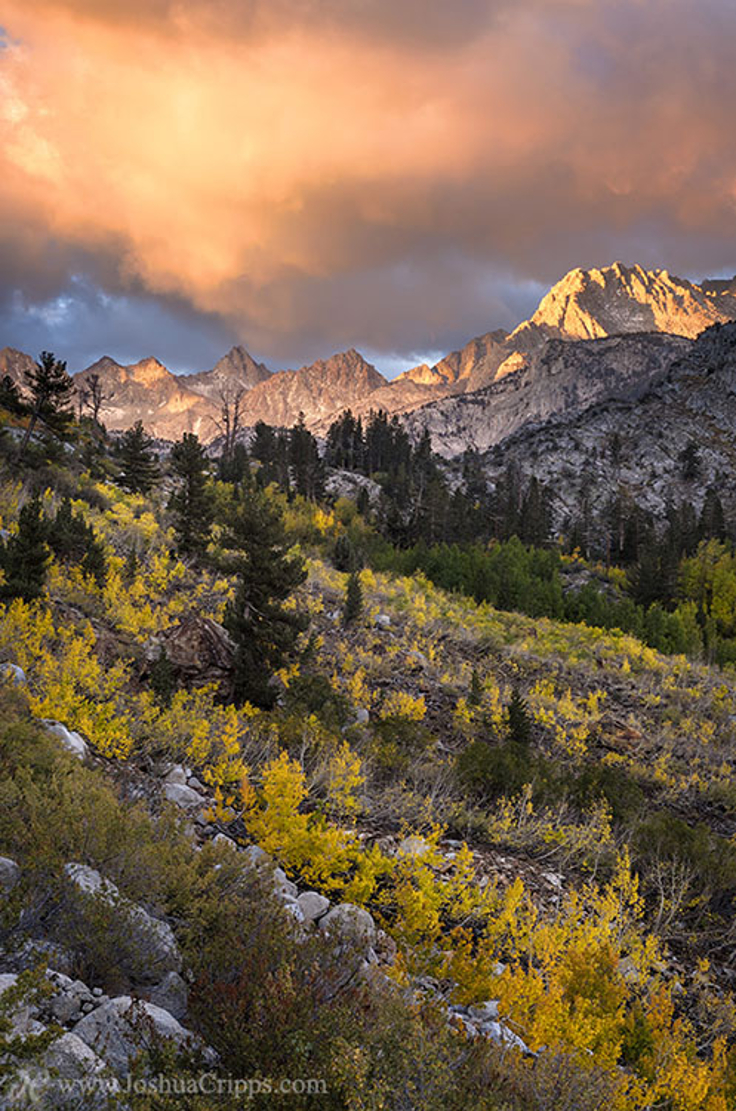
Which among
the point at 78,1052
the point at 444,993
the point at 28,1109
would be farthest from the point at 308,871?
the point at 28,1109

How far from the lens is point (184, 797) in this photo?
5.40 meters

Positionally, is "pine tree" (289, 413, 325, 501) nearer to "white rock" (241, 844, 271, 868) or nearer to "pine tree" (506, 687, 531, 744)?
"pine tree" (506, 687, 531, 744)

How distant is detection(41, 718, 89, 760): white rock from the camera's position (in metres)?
5.09

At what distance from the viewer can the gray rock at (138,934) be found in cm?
274

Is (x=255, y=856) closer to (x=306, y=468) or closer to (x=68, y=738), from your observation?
(x=68, y=738)

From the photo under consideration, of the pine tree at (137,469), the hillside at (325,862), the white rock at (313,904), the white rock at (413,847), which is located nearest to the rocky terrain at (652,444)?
the pine tree at (137,469)

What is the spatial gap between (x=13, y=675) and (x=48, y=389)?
1846 cm

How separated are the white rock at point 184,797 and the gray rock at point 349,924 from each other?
1897 mm

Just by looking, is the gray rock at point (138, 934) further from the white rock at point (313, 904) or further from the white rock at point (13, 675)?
the white rock at point (13, 675)

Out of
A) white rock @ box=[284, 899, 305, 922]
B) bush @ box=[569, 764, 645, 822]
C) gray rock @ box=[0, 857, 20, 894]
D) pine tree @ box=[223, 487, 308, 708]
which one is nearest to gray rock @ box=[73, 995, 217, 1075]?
gray rock @ box=[0, 857, 20, 894]

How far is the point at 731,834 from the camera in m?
9.18

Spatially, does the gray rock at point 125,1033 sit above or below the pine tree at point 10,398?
below

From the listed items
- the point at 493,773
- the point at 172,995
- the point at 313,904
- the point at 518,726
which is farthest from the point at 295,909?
the point at 518,726

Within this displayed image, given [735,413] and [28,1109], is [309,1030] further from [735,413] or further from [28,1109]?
[735,413]
